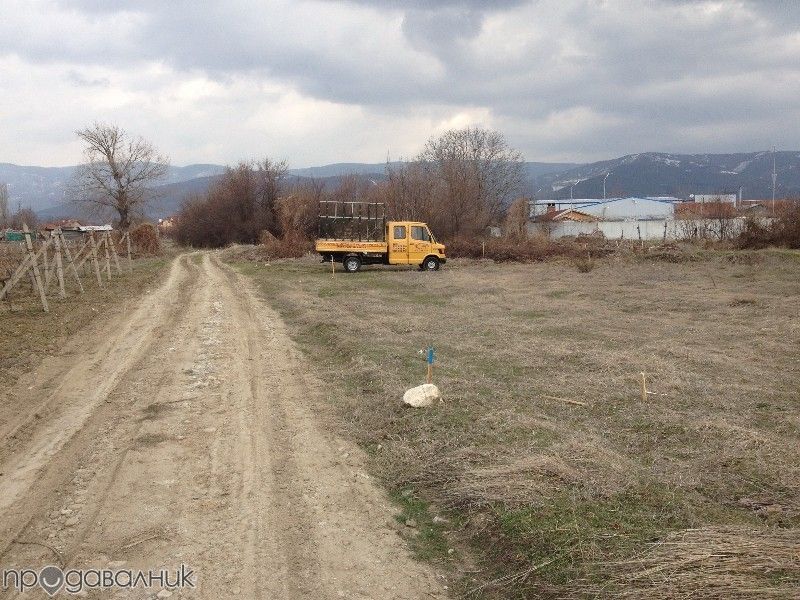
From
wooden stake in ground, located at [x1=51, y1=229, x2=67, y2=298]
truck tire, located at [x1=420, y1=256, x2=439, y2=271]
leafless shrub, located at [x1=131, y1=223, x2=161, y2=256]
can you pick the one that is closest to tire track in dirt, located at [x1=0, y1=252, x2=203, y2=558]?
wooden stake in ground, located at [x1=51, y1=229, x2=67, y2=298]

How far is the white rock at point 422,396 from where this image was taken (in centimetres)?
802

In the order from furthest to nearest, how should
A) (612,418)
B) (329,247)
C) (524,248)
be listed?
1. (524,248)
2. (329,247)
3. (612,418)

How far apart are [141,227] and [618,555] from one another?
56.3m

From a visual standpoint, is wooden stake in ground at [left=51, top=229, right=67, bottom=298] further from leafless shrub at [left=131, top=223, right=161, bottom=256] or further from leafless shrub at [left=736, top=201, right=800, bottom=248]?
leafless shrub at [left=736, top=201, right=800, bottom=248]

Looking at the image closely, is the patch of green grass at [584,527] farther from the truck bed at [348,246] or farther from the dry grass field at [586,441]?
the truck bed at [348,246]

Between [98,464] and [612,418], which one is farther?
[612,418]

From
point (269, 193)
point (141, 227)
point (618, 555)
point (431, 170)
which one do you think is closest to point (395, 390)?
point (618, 555)

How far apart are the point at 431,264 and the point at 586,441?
81.3ft

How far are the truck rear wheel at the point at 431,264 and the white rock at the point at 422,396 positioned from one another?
22.9m

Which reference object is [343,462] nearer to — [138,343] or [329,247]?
[138,343]

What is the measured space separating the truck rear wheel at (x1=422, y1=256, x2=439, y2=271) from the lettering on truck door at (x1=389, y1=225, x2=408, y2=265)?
1082mm

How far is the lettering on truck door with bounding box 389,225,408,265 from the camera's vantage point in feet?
99.7

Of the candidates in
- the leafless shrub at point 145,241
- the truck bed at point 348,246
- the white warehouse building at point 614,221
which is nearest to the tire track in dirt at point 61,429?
the truck bed at point 348,246

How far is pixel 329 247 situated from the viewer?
99.6ft
